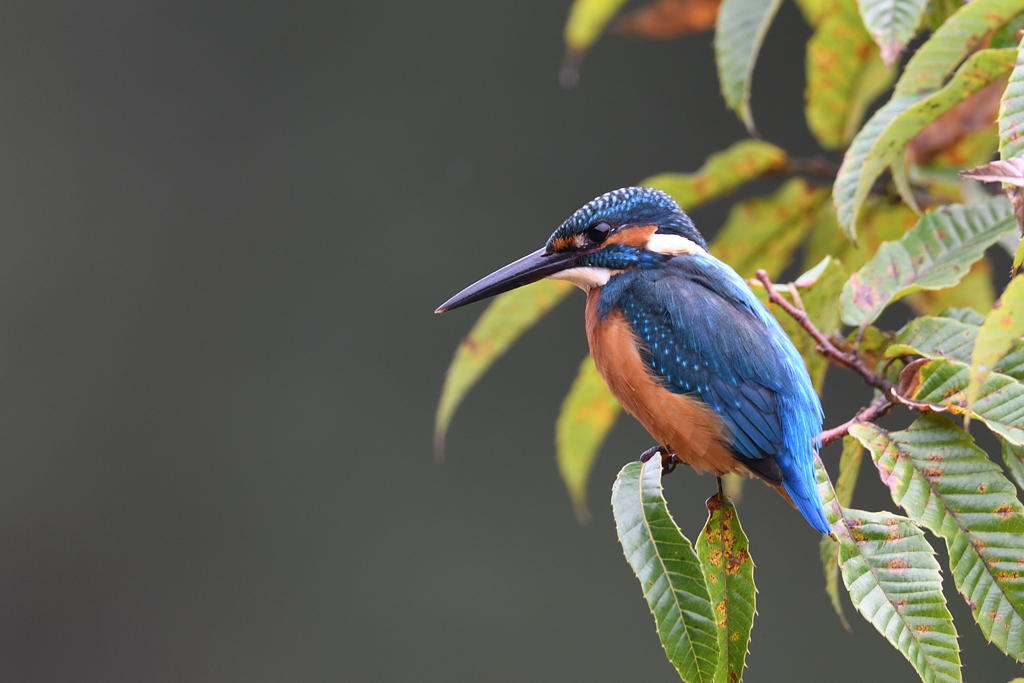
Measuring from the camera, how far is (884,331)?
1033 millimetres

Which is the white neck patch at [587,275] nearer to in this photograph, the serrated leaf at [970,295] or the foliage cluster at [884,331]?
the foliage cluster at [884,331]

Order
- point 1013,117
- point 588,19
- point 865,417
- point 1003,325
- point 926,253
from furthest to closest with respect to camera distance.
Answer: point 588,19
point 926,253
point 865,417
point 1013,117
point 1003,325

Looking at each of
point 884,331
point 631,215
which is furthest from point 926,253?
point 631,215

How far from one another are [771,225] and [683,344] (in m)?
0.36

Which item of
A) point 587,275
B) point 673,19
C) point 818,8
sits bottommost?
point 587,275

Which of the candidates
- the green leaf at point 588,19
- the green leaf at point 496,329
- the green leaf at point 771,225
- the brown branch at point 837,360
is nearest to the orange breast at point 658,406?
the brown branch at point 837,360

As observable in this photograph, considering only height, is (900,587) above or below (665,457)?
below

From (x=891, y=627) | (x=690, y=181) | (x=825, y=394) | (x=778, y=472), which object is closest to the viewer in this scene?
(x=891, y=627)

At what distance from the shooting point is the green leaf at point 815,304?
104 centimetres

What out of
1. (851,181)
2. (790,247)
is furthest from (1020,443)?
(790,247)

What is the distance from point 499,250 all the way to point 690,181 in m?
2.63

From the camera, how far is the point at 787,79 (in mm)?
3828

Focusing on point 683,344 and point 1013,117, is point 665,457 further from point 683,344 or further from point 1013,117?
point 1013,117

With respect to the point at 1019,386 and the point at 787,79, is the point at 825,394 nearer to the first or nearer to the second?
the point at 787,79
